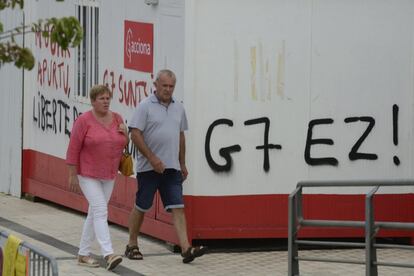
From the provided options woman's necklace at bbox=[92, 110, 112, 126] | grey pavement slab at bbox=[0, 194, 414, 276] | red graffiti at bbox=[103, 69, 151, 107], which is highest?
red graffiti at bbox=[103, 69, 151, 107]

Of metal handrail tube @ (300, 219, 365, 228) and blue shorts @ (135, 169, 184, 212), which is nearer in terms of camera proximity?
metal handrail tube @ (300, 219, 365, 228)

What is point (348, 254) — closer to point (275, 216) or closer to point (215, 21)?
point (275, 216)

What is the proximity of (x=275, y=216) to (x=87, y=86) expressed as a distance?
3160 mm

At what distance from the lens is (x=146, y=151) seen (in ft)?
39.0

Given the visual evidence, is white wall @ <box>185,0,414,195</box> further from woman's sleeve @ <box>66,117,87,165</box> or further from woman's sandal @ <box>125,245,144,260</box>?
woman's sleeve @ <box>66,117,87,165</box>

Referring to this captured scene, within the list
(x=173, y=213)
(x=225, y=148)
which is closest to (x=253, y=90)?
(x=225, y=148)

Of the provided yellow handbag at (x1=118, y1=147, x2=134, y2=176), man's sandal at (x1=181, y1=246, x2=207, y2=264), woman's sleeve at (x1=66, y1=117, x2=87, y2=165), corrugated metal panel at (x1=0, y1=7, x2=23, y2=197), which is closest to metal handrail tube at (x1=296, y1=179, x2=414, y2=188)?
man's sandal at (x1=181, y1=246, x2=207, y2=264)

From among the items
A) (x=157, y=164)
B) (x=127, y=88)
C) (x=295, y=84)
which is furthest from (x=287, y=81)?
(x=127, y=88)

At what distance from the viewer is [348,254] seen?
12.6 m

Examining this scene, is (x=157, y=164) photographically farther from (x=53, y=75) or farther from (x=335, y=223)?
(x=53, y=75)

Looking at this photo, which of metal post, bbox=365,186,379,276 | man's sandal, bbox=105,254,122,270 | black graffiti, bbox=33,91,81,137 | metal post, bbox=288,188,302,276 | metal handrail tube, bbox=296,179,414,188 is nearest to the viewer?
metal handrail tube, bbox=296,179,414,188

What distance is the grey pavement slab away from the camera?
11.7 meters

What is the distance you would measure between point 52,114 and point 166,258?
4.02 metres

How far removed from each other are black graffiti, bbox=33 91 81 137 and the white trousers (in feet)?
10.7
